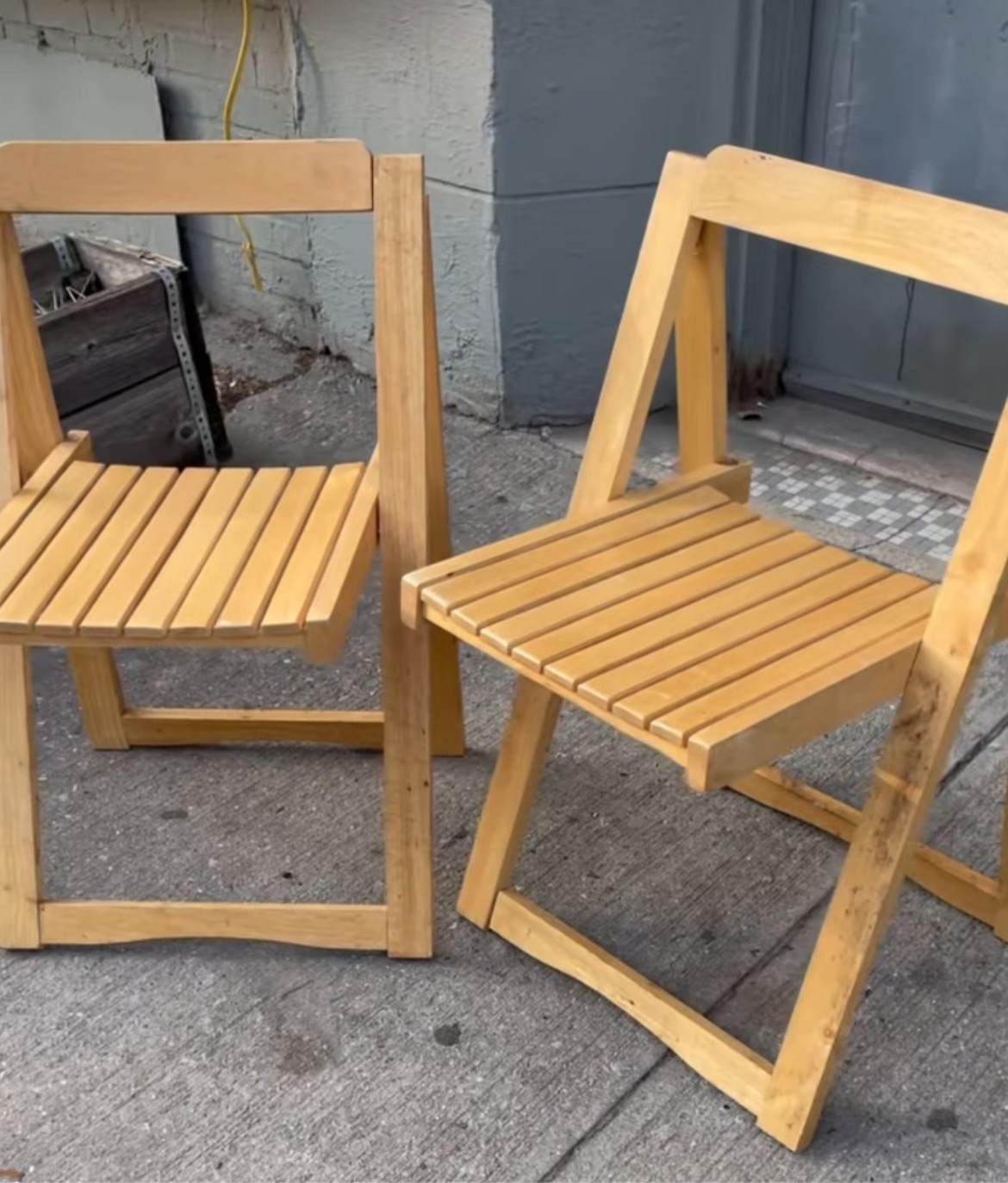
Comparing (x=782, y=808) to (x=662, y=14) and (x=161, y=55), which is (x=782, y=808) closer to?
(x=662, y=14)

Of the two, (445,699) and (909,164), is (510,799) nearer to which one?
(445,699)

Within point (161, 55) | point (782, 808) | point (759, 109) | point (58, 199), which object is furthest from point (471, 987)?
point (161, 55)

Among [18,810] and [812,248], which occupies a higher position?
[812,248]

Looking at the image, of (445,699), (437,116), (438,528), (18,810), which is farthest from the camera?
(437,116)

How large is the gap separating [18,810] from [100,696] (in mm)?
469

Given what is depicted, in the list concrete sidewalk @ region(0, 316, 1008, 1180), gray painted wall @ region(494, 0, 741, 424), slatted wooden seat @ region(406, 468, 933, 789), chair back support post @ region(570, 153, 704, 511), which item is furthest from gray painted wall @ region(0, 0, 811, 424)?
slatted wooden seat @ region(406, 468, 933, 789)

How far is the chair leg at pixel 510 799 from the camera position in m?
2.00

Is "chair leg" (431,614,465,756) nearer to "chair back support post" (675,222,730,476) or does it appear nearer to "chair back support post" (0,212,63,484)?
"chair back support post" (675,222,730,476)

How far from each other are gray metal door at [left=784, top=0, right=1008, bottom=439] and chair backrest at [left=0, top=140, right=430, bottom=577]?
1.67 m

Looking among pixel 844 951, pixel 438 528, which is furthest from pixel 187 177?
pixel 844 951

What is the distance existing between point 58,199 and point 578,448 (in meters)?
1.76

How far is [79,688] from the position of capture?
2.49 metres

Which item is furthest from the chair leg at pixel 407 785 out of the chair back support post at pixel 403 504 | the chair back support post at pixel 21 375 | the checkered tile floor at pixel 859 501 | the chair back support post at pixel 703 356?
the checkered tile floor at pixel 859 501

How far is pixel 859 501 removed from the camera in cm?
325
